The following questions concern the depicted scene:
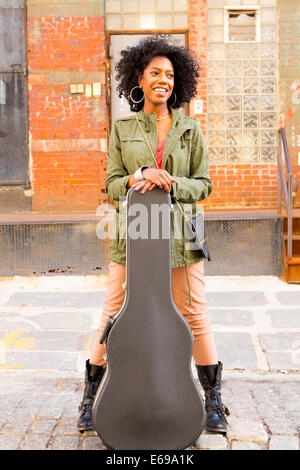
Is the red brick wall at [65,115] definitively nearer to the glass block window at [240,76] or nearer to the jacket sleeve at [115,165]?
the glass block window at [240,76]

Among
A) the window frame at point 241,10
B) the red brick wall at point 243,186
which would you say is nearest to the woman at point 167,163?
the red brick wall at point 243,186

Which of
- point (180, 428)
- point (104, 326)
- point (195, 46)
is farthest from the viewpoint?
point (195, 46)

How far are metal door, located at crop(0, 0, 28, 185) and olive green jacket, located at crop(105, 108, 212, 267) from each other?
6494 millimetres

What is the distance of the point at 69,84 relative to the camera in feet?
28.1

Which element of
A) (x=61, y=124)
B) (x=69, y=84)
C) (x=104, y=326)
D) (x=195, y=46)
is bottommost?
(x=104, y=326)

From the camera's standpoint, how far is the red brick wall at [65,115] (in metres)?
8.52

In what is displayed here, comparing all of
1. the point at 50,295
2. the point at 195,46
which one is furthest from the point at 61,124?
the point at 50,295

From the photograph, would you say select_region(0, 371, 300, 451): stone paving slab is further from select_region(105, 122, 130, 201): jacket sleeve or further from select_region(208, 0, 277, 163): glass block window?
select_region(208, 0, 277, 163): glass block window

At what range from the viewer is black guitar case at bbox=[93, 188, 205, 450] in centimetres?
234

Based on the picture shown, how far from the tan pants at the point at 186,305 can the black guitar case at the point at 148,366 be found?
11.2 inches

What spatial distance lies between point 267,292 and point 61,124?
4.56 metres

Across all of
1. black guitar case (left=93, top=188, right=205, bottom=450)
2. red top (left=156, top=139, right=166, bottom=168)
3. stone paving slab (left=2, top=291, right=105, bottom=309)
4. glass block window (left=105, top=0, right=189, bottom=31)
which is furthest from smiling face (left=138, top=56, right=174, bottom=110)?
glass block window (left=105, top=0, right=189, bottom=31)
